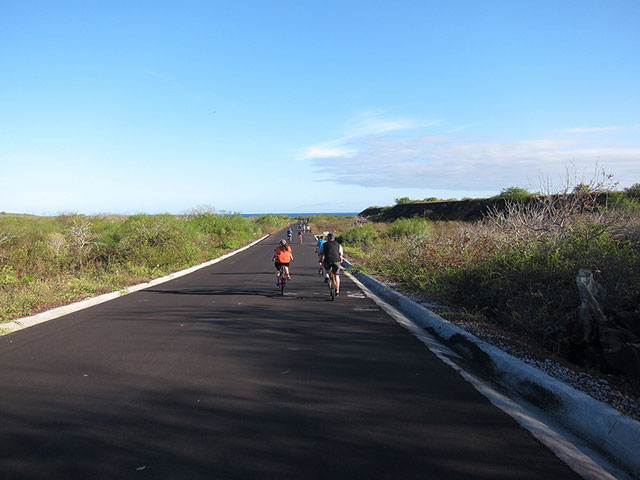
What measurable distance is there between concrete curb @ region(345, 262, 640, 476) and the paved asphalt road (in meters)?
0.62

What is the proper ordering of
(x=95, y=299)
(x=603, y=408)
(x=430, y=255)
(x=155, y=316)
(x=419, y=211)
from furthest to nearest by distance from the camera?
(x=419, y=211) < (x=430, y=255) < (x=95, y=299) < (x=155, y=316) < (x=603, y=408)

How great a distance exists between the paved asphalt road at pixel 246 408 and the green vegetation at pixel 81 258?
3412 millimetres

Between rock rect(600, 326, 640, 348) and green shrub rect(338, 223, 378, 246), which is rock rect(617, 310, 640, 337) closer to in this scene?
rock rect(600, 326, 640, 348)

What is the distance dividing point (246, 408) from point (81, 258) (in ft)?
49.4

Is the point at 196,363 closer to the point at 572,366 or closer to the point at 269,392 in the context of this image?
the point at 269,392

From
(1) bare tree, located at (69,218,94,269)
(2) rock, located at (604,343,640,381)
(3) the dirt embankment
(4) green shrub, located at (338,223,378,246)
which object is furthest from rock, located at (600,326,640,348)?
(3) the dirt embankment

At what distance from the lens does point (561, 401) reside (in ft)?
15.8

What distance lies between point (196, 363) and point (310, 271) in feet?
45.3

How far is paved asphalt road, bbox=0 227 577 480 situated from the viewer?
3600 mm

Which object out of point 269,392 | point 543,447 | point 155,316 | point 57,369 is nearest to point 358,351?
point 269,392

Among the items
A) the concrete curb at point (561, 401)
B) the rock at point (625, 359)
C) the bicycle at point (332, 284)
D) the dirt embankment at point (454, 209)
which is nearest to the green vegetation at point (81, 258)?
the bicycle at point (332, 284)

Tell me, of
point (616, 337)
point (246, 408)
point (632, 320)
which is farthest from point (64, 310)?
point (632, 320)

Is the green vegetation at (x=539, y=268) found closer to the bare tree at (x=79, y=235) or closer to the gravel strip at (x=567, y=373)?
the gravel strip at (x=567, y=373)

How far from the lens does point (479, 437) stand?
4078 mm
